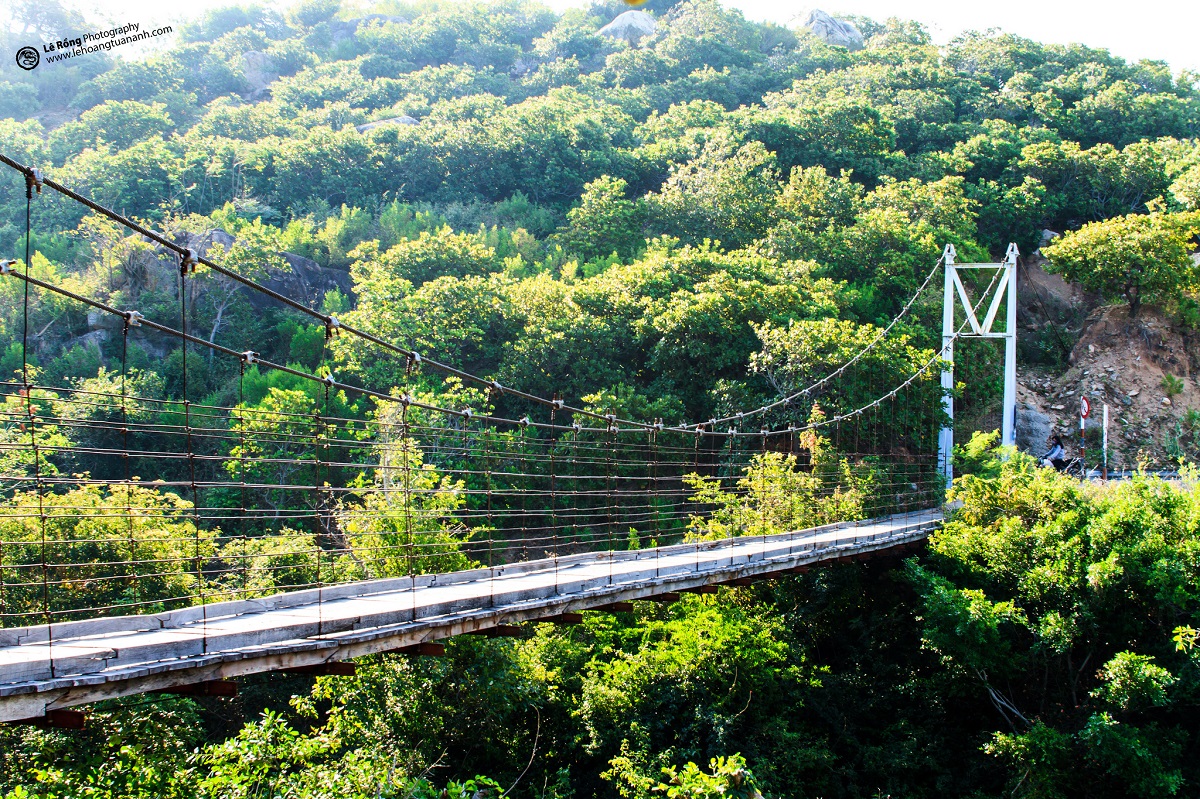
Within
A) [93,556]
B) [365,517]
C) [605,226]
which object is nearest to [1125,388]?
[605,226]

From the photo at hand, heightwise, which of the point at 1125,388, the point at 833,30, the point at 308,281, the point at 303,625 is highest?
the point at 833,30

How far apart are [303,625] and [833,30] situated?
123 ft

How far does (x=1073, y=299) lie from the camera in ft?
62.2

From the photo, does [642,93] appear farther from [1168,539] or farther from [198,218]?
[1168,539]

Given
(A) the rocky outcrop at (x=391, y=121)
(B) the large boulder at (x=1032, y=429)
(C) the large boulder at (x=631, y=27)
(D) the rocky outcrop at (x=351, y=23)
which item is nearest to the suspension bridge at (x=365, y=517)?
(B) the large boulder at (x=1032, y=429)

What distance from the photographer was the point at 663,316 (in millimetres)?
14562

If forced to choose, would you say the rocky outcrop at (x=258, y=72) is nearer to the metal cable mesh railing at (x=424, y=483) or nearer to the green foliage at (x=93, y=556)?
the metal cable mesh railing at (x=424, y=483)

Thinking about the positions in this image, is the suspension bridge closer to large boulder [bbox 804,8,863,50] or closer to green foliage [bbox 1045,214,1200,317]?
green foliage [bbox 1045,214,1200,317]

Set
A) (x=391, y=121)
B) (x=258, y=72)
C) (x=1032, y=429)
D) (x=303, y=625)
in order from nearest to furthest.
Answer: (x=303, y=625)
(x=1032, y=429)
(x=391, y=121)
(x=258, y=72)

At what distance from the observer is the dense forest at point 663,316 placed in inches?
321

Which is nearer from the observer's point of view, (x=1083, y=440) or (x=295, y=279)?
(x=1083, y=440)

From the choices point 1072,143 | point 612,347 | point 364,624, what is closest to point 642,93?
point 1072,143

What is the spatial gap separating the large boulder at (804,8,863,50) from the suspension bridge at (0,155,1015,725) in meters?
22.9

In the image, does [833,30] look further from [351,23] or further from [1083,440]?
[1083,440]
